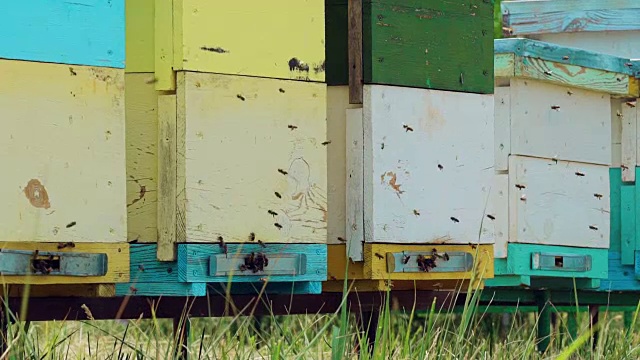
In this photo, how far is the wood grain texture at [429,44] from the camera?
585 cm

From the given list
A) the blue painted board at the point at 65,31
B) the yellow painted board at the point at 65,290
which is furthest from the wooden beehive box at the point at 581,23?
the yellow painted board at the point at 65,290

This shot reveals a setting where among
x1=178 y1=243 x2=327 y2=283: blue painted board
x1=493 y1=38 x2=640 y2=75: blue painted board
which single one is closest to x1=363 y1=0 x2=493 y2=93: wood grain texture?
x1=493 y1=38 x2=640 y2=75: blue painted board

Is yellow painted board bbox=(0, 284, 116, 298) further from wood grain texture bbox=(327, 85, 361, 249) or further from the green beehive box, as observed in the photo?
the green beehive box

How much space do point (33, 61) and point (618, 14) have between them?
5.00 meters

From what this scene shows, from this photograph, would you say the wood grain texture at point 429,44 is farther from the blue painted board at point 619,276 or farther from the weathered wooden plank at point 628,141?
the blue painted board at point 619,276

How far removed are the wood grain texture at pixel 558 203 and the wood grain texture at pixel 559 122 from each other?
64mm

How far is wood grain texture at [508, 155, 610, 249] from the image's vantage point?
22.6 feet

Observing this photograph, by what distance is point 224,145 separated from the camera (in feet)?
17.3

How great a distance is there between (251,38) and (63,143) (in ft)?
3.33

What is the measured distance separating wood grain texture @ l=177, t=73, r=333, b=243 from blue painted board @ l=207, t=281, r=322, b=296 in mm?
226

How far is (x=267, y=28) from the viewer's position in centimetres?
545

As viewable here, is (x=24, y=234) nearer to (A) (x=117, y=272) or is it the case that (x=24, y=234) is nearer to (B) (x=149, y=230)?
(A) (x=117, y=272)

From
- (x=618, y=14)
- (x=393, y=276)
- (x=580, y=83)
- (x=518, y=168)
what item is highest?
(x=618, y=14)

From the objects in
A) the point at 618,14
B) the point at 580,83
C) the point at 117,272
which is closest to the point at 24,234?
the point at 117,272
